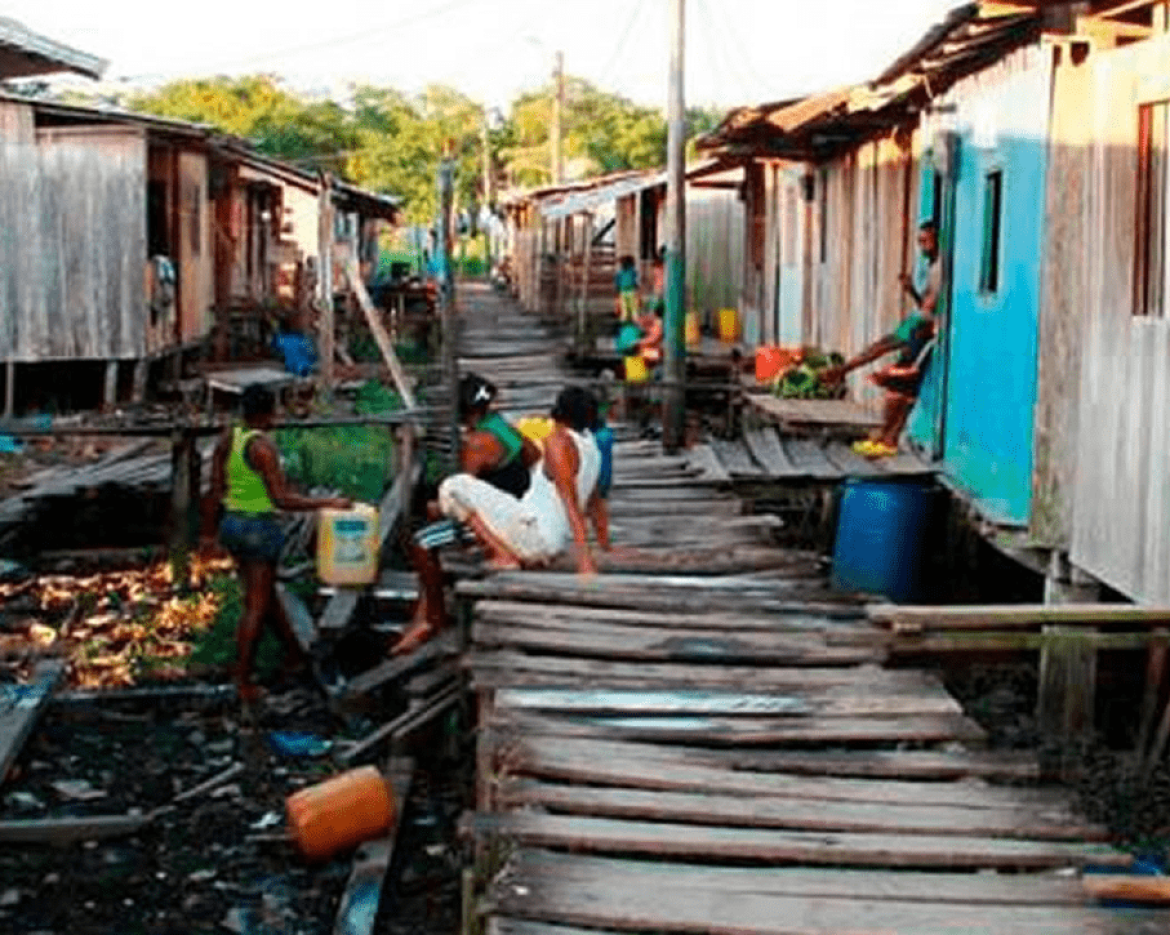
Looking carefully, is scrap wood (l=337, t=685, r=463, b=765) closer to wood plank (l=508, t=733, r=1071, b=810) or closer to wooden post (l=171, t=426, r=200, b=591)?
wood plank (l=508, t=733, r=1071, b=810)

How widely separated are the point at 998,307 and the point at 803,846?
245 inches

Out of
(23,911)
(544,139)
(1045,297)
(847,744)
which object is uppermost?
(544,139)

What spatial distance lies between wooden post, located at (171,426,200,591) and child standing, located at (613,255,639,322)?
41.7 ft

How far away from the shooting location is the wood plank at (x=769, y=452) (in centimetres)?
1282

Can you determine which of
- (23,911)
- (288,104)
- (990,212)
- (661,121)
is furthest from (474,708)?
(661,121)

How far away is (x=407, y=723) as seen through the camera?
890cm

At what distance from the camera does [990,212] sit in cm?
1138

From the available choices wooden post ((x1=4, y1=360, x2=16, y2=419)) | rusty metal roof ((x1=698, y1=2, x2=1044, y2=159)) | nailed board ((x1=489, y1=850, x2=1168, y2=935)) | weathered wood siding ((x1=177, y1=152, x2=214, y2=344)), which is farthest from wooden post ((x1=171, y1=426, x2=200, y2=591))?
weathered wood siding ((x1=177, y1=152, x2=214, y2=344))

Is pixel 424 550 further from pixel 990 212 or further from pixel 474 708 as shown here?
pixel 990 212

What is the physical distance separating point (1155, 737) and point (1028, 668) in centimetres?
211

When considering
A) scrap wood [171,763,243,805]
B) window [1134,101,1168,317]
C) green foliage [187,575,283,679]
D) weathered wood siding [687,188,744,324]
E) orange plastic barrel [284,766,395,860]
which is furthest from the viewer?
weathered wood siding [687,188,744,324]

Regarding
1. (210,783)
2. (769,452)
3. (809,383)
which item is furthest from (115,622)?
(809,383)

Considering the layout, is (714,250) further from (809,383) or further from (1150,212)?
(1150,212)

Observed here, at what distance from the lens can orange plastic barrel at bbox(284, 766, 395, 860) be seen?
7680mm
